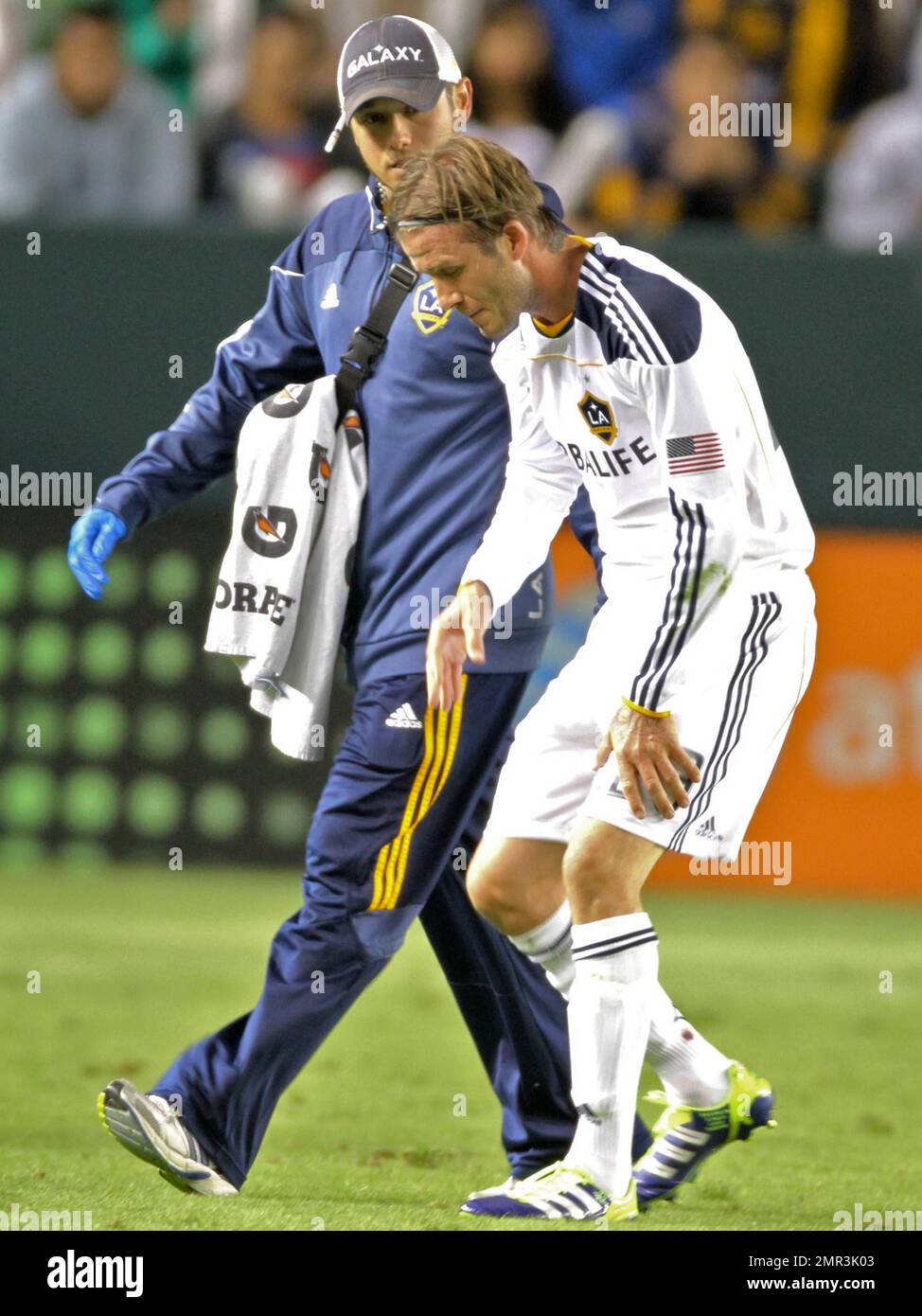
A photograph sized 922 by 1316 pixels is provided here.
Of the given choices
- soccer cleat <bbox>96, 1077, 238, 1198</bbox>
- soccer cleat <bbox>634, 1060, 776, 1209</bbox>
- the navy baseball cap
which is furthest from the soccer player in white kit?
soccer cleat <bbox>96, 1077, 238, 1198</bbox>

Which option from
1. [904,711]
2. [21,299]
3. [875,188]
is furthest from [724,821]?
[875,188]

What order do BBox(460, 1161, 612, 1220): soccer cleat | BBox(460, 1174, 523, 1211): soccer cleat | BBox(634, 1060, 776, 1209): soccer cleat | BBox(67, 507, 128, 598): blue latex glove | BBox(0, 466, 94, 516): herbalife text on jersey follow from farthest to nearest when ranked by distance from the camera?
BBox(0, 466, 94, 516): herbalife text on jersey
BBox(67, 507, 128, 598): blue latex glove
BBox(634, 1060, 776, 1209): soccer cleat
BBox(460, 1174, 523, 1211): soccer cleat
BBox(460, 1161, 612, 1220): soccer cleat

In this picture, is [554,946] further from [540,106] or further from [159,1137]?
[540,106]

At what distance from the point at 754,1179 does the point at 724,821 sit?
133cm

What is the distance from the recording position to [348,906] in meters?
4.81

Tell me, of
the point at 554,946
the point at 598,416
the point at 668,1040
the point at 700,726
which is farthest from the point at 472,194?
the point at 668,1040

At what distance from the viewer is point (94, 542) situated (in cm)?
510

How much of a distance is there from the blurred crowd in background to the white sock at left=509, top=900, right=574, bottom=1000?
7.00 metres

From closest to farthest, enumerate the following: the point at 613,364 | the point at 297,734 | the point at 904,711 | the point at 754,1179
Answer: the point at 613,364 → the point at 297,734 → the point at 754,1179 → the point at 904,711

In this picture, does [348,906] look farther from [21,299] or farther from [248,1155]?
[21,299]

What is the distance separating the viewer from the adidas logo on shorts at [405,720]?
4.86 metres

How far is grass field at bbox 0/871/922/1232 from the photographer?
484cm

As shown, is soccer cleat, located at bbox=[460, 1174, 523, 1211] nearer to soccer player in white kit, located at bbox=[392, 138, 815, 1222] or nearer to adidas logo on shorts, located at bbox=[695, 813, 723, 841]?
soccer player in white kit, located at bbox=[392, 138, 815, 1222]

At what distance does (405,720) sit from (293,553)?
464 millimetres
